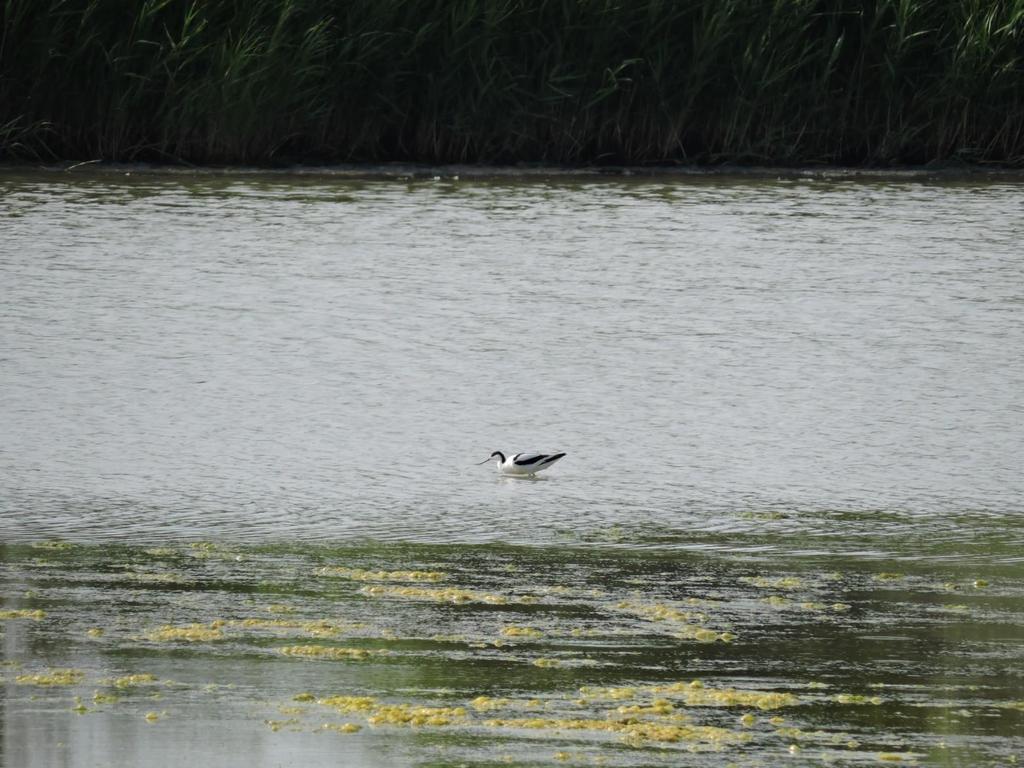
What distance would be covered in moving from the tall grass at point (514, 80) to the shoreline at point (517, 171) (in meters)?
0.14

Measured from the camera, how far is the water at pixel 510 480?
4.70 metres

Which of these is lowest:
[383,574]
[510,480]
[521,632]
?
[510,480]

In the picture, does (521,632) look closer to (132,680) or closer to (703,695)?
(703,695)

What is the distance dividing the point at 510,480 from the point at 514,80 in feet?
33.2

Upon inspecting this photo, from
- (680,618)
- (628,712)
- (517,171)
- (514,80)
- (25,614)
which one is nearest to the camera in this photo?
(628,712)

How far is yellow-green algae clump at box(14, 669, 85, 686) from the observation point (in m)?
4.84

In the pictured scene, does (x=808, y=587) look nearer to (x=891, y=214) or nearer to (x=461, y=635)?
(x=461, y=635)

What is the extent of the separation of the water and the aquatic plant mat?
0.06 ft

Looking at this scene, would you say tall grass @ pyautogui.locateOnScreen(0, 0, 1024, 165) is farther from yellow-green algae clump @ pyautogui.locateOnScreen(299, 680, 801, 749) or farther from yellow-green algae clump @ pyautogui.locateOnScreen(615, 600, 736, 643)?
yellow-green algae clump @ pyautogui.locateOnScreen(299, 680, 801, 749)

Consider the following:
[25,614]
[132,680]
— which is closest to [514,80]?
[25,614]

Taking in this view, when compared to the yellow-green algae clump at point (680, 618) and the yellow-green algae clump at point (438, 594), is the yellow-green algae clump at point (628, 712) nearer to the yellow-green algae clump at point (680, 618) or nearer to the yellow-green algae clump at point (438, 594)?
the yellow-green algae clump at point (680, 618)

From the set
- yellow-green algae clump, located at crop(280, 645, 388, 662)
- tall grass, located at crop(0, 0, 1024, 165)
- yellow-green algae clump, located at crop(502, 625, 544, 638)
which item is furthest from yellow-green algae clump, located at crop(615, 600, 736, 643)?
tall grass, located at crop(0, 0, 1024, 165)

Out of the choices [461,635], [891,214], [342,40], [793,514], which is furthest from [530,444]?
[342,40]

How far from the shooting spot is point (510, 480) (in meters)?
7.84
